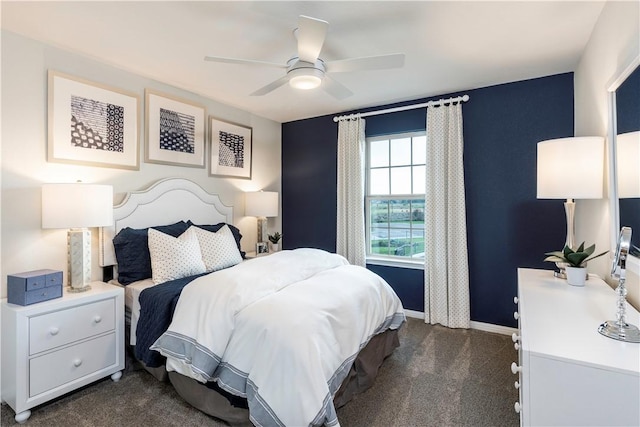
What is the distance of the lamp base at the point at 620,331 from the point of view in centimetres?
112

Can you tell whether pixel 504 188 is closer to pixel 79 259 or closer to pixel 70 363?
pixel 79 259

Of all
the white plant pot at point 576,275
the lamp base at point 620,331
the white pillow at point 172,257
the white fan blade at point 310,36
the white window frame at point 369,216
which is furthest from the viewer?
the white window frame at point 369,216

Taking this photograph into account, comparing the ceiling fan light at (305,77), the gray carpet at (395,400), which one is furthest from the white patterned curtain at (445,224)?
the ceiling fan light at (305,77)

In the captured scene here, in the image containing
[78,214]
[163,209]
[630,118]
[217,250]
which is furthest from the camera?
[163,209]

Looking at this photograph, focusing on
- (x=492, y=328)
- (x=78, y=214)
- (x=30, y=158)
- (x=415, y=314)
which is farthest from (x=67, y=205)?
(x=492, y=328)

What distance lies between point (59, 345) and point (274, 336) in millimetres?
1532

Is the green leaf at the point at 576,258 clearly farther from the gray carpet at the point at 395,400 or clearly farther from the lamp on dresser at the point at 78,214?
the lamp on dresser at the point at 78,214

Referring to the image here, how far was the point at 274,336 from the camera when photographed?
5.43 ft

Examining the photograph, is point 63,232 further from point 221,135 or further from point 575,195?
point 575,195

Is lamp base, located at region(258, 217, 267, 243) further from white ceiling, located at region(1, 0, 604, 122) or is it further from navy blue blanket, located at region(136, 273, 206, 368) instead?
navy blue blanket, located at region(136, 273, 206, 368)

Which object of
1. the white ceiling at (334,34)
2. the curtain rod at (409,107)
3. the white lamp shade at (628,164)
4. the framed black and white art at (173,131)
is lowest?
the white lamp shade at (628,164)

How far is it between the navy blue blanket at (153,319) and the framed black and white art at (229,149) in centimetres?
184

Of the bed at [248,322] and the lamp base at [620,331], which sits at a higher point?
the lamp base at [620,331]

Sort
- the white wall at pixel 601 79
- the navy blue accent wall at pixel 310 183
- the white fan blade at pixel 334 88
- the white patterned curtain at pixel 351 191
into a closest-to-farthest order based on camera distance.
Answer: the white wall at pixel 601 79, the white fan blade at pixel 334 88, the white patterned curtain at pixel 351 191, the navy blue accent wall at pixel 310 183
